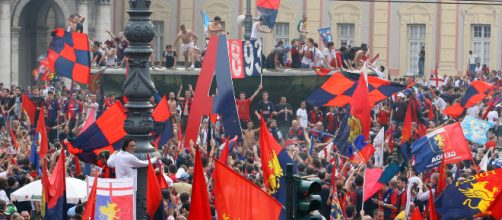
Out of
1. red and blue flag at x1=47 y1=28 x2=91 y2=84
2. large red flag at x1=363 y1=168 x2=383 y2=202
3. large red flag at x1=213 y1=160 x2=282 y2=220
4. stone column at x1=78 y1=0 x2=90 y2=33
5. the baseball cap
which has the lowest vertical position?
the baseball cap

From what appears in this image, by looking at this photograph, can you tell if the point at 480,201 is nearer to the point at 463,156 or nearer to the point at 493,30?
the point at 463,156

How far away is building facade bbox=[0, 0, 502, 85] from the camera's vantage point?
188ft

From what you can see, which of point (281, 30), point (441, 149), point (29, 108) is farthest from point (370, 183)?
point (281, 30)

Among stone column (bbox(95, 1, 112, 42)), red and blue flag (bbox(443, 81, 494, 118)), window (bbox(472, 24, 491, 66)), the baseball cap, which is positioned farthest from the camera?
window (bbox(472, 24, 491, 66))

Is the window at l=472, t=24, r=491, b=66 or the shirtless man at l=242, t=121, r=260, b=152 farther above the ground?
the window at l=472, t=24, r=491, b=66

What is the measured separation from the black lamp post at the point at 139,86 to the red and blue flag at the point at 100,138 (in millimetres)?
1767

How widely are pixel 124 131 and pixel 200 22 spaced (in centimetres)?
3854

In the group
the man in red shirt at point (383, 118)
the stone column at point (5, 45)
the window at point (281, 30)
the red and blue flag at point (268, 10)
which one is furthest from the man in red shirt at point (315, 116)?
the window at point (281, 30)

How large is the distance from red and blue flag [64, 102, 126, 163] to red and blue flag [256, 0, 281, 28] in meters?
21.1

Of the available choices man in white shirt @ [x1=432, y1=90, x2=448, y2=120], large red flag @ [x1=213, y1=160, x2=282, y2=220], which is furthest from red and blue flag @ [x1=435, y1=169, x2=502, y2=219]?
man in white shirt @ [x1=432, y1=90, x2=448, y2=120]

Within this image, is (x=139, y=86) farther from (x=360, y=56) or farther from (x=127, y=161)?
(x=360, y=56)

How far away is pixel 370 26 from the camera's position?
192 feet

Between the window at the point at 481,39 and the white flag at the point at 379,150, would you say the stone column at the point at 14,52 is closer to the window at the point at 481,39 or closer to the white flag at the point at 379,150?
the window at the point at 481,39

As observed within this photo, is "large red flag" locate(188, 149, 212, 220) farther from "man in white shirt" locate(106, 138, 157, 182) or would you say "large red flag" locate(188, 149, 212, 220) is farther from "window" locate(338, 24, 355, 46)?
"window" locate(338, 24, 355, 46)
